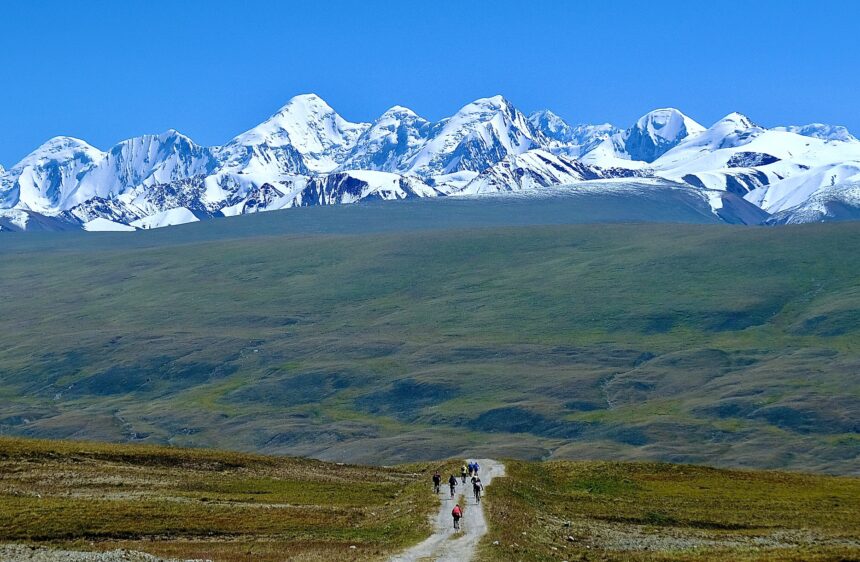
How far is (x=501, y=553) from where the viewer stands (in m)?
57.5

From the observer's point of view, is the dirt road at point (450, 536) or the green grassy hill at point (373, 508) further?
the green grassy hill at point (373, 508)

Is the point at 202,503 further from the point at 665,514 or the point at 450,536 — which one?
the point at 665,514

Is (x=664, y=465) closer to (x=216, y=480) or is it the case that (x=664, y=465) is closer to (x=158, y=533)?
(x=216, y=480)

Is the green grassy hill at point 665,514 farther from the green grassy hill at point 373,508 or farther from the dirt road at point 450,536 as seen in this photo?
the dirt road at point 450,536

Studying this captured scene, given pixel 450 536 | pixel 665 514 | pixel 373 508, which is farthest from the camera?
pixel 665 514

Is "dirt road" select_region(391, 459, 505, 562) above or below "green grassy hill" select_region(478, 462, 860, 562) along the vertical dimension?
above

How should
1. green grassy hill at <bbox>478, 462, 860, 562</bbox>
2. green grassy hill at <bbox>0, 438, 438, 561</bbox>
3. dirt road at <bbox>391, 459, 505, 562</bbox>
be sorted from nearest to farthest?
dirt road at <bbox>391, 459, 505, 562</bbox>
green grassy hill at <bbox>0, 438, 438, 561</bbox>
green grassy hill at <bbox>478, 462, 860, 562</bbox>

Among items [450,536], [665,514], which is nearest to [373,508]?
[450,536]

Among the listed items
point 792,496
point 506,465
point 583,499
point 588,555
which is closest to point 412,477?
point 506,465

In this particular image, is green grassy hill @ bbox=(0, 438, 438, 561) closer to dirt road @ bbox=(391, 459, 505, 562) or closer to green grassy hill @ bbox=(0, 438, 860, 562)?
green grassy hill @ bbox=(0, 438, 860, 562)

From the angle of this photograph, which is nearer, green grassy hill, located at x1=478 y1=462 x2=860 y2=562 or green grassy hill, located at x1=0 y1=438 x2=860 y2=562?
green grassy hill, located at x1=0 y1=438 x2=860 y2=562

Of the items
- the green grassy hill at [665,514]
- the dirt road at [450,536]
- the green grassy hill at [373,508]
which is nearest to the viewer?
the dirt road at [450,536]

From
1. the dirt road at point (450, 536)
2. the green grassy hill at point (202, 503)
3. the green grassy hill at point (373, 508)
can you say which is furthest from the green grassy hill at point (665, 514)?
the green grassy hill at point (202, 503)

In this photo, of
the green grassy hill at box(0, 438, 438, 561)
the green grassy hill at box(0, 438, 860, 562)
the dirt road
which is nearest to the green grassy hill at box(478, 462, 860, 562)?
the green grassy hill at box(0, 438, 860, 562)
